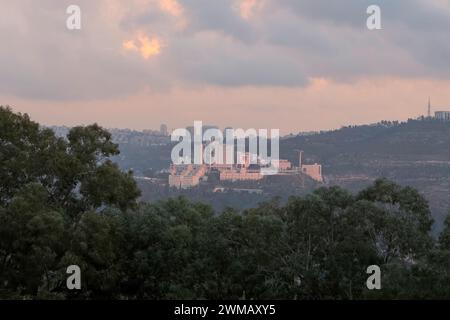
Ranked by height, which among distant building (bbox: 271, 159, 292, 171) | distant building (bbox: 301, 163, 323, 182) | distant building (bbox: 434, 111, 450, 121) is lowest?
distant building (bbox: 301, 163, 323, 182)

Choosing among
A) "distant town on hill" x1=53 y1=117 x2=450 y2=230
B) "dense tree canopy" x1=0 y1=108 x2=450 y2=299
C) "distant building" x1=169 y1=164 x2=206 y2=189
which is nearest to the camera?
"dense tree canopy" x1=0 y1=108 x2=450 y2=299

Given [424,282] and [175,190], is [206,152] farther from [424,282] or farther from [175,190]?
[424,282]

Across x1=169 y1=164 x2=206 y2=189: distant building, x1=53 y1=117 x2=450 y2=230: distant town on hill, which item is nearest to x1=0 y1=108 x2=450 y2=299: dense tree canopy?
x1=53 y1=117 x2=450 y2=230: distant town on hill

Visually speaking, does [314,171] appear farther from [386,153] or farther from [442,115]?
[442,115]

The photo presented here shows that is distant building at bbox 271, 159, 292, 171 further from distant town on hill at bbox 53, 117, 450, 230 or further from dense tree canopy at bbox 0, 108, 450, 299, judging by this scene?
dense tree canopy at bbox 0, 108, 450, 299

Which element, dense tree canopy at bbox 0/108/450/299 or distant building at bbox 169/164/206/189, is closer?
dense tree canopy at bbox 0/108/450/299

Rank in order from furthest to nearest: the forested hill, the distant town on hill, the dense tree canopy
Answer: the forested hill < the distant town on hill < the dense tree canopy

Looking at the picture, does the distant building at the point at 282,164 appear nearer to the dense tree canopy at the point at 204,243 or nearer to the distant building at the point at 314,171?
the distant building at the point at 314,171

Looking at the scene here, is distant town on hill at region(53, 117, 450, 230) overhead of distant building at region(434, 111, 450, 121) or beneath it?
beneath
